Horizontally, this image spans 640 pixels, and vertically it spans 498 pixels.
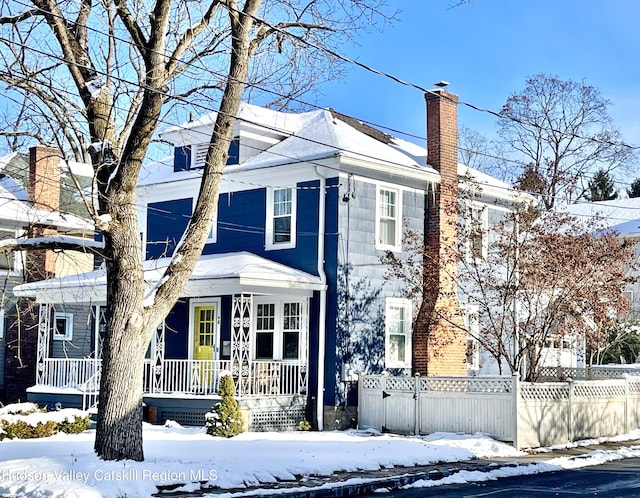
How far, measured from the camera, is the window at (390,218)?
23281 mm

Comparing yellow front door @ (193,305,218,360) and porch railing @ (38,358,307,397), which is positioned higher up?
yellow front door @ (193,305,218,360)

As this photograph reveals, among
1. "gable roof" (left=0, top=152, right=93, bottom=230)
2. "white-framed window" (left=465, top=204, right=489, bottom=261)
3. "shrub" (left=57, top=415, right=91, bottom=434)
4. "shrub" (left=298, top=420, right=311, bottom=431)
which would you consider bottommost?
"shrub" (left=298, top=420, right=311, bottom=431)

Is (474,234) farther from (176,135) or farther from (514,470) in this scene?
(176,135)

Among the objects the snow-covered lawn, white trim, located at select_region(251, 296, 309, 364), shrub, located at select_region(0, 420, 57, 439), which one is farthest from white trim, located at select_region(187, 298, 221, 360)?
shrub, located at select_region(0, 420, 57, 439)

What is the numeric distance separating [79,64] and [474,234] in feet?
36.1

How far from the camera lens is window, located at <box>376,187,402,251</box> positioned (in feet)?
76.4

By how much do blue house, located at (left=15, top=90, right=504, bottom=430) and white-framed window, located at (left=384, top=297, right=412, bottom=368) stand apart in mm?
37

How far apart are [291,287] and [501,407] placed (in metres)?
5.77

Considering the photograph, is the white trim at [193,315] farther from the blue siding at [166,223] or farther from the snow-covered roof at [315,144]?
the snow-covered roof at [315,144]

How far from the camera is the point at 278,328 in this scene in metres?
23.1

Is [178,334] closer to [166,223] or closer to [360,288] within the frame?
[166,223]

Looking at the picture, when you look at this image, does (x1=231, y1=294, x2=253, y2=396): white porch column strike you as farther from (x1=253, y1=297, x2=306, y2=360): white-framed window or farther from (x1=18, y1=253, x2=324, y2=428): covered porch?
(x1=253, y1=297, x2=306, y2=360): white-framed window

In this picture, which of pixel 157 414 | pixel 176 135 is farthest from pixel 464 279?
pixel 176 135

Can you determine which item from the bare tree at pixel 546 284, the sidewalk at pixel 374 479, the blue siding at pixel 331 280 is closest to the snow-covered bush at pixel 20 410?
the blue siding at pixel 331 280
